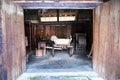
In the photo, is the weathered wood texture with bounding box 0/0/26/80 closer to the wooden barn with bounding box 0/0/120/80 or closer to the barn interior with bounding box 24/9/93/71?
the wooden barn with bounding box 0/0/120/80

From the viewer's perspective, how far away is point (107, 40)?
477cm

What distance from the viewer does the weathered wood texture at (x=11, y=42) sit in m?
4.04

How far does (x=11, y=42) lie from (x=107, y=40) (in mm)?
2649

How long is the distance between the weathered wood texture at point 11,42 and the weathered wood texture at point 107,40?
2545 mm

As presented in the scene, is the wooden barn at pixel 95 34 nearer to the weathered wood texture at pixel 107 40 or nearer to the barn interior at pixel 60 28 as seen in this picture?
the weathered wood texture at pixel 107 40

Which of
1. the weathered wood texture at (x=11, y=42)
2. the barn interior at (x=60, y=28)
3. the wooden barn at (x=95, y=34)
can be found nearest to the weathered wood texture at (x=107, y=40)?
the wooden barn at (x=95, y=34)

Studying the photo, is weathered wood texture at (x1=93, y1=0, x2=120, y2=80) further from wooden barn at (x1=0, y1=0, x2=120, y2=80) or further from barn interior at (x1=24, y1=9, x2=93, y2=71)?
barn interior at (x1=24, y1=9, x2=93, y2=71)

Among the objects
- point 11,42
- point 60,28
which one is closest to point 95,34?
point 11,42

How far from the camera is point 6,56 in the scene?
4215mm

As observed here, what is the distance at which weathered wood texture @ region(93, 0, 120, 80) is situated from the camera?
13.5 feet

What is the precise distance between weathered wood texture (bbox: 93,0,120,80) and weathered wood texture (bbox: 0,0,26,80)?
8.35ft

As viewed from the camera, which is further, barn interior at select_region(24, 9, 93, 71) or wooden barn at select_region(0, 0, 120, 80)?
barn interior at select_region(24, 9, 93, 71)

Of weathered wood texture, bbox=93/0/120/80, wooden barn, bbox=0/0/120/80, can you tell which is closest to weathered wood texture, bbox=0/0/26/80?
wooden barn, bbox=0/0/120/80

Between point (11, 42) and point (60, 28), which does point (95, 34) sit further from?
A: point (60, 28)
